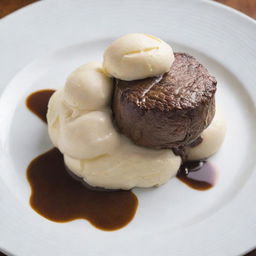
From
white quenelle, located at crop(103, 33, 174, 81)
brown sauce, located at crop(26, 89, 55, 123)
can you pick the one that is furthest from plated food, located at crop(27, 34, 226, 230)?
brown sauce, located at crop(26, 89, 55, 123)

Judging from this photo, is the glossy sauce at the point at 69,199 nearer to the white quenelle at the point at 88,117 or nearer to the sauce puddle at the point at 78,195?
the sauce puddle at the point at 78,195

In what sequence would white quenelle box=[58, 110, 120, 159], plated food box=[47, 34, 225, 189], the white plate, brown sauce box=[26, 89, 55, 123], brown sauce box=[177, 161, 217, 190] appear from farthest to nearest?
brown sauce box=[26, 89, 55, 123] < brown sauce box=[177, 161, 217, 190] < white quenelle box=[58, 110, 120, 159] < plated food box=[47, 34, 225, 189] < the white plate

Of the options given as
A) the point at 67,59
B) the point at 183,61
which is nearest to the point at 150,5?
the point at 67,59

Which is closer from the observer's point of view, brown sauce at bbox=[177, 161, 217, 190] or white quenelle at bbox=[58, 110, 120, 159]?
white quenelle at bbox=[58, 110, 120, 159]

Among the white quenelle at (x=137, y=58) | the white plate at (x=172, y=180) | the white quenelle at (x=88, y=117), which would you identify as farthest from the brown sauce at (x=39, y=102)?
the white quenelle at (x=137, y=58)

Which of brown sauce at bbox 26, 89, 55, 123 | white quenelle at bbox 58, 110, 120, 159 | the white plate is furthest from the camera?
brown sauce at bbox 26, 89, 55, 123

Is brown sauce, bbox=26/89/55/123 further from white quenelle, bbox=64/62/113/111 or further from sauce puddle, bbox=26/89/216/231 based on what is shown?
white quenelle, bbox=64/62/113/111
